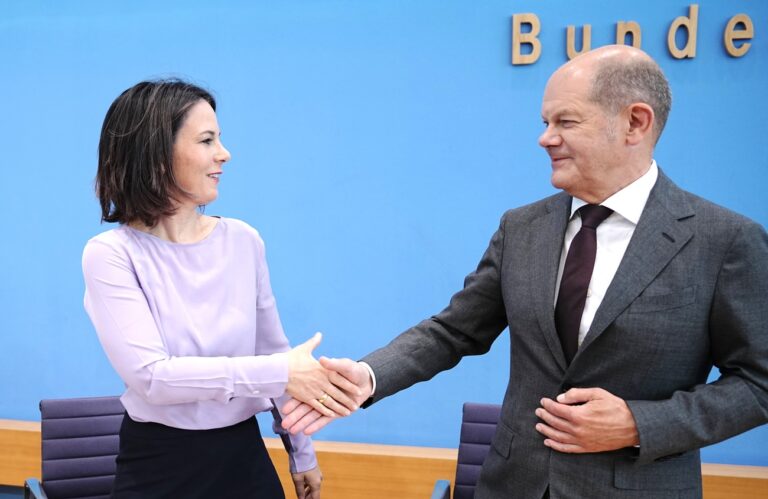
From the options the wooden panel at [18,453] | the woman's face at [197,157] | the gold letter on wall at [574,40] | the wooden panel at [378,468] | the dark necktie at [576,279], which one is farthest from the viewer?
the wooden panel at [18,453]

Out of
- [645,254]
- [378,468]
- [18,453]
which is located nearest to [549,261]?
[645,254]

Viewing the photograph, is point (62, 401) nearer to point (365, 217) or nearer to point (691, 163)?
point (365, 217)

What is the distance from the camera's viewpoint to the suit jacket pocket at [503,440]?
5.24 feet

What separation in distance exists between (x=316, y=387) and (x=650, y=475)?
81 cm

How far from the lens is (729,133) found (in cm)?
302

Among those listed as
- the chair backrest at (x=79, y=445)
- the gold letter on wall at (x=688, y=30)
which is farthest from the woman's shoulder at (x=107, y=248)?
the gold letter on wall at (x=688, y=30)

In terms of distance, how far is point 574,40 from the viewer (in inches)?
121

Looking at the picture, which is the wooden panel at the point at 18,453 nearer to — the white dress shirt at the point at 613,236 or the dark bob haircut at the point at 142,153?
the dark bob haircut at the point at 142,153

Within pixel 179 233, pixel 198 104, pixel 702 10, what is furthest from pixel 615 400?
pixel 702 10

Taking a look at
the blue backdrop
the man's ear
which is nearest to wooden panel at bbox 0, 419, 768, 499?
the blue backdrop

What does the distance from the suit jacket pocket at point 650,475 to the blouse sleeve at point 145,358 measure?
796 mm

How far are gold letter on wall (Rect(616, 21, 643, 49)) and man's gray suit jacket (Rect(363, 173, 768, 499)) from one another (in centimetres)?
162

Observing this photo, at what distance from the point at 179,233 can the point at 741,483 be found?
7.81ft

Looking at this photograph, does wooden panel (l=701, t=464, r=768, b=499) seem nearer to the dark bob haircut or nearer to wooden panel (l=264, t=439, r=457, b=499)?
wooden panel (l=264, t=439, r=457, b=499)
